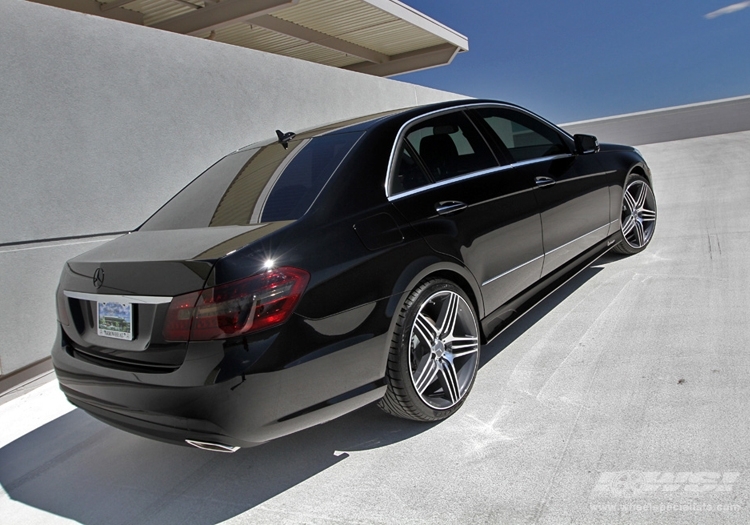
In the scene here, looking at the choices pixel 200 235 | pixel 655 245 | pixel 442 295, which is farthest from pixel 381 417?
pixel 655 245

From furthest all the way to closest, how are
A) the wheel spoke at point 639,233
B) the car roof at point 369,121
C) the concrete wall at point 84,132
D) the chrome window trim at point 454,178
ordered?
1. the wheel spoke at point 639,233
2. the concrete wall at point 84,132
3. the car roof at point 369,121
4. the chrome window trim at point 454,178

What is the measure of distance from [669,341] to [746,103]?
18.3 meters

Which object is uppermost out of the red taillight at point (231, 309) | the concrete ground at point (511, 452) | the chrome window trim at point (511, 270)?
the red taillight at point (231, 309)

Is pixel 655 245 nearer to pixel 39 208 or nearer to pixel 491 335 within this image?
pixel 491 335

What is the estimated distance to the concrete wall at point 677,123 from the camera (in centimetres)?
1798

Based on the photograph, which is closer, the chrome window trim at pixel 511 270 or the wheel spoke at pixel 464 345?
the wheel spoke at pixel 464 345

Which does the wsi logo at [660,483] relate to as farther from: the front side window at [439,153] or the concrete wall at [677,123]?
the concrete wall at [677,123]

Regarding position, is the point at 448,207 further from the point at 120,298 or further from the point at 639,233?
the point at 639,233

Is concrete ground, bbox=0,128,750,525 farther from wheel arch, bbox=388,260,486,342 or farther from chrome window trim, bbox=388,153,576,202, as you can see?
chrome window trim, bbox=388,153,576,202

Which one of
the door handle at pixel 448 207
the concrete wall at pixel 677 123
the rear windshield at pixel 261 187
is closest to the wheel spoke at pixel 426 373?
the door handle at pixel 448 207

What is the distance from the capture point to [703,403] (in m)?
→ 2.77

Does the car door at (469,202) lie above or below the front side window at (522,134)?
below

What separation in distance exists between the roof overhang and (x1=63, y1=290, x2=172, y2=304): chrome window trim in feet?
21.2

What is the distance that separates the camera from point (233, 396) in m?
2.25
